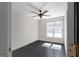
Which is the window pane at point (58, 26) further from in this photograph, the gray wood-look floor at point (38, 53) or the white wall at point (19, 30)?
the gray wood-look floor at point (38, 53)

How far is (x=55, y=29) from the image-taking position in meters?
8.03

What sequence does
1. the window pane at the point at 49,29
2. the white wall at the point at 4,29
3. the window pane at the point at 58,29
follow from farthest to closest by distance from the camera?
the window pane at the point at 49,29 < the window pane at the point at 58,29 < the white wall at the point at 4,29

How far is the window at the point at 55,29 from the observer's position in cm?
763

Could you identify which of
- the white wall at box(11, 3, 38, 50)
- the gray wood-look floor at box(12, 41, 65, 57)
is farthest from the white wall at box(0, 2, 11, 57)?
the white wall at box(11, 3, 38, 50)

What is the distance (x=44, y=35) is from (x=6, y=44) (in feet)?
25.1

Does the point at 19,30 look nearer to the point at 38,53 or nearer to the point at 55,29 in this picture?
the point at 38,53

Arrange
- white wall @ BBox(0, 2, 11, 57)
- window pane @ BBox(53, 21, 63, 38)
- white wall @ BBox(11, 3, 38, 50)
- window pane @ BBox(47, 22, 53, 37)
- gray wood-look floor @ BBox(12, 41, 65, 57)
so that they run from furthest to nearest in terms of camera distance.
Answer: window pane @ BBox(47, 22, 53, 37), window pane @ BBox(53, 21, 63, 38), white wall @ BBox(11, 3, 38, 50), gray wood-look floor @ BBox(12, 41, 65, 57), white wall @ BBox(0, 2, 11, 57)

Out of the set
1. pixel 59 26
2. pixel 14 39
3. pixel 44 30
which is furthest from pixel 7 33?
pixel 44 30

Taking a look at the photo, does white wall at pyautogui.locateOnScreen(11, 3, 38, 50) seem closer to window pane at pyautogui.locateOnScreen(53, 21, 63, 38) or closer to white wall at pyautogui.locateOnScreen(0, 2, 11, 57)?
window pane at pyautogui.locateOnScreen(53, 21, 63, 38)

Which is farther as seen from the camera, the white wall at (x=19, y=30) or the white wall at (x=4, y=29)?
the white wall at (x=19, y=30)

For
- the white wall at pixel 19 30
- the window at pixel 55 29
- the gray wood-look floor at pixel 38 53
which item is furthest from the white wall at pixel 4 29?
the window at pixel 55 29

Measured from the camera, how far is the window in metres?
7.63

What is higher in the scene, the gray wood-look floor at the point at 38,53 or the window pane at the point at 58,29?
the window pane at the point at 58,29

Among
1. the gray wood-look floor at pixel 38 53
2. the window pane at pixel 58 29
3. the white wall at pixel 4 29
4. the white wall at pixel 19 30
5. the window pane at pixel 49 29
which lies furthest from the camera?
the window pane at pixel 49 29
